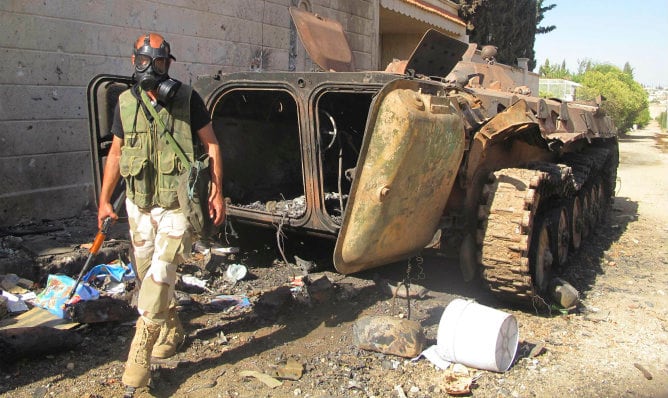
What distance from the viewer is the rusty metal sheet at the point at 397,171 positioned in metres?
3.73

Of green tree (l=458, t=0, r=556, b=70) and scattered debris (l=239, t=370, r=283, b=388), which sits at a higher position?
green tree (l=458, t=0, r=556, b=70)

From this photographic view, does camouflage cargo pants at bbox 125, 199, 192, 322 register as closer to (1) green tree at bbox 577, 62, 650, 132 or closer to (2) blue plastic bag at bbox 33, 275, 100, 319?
(2) blue plastic bag at bbox 33, 275, 100, 319

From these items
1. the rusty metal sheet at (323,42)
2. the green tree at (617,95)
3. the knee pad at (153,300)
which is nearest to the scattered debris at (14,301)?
the knee pad at (153,300)

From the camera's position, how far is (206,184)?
3438 millimetres

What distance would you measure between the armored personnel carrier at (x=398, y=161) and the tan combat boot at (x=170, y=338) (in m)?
1.01

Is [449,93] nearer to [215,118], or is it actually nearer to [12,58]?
[215,118]

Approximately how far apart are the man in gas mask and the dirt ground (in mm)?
439

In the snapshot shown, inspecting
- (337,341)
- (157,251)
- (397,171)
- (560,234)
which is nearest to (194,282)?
Result: (337,341)

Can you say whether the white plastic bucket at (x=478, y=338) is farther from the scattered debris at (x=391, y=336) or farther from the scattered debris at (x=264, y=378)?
the scattered debris at (x=264, y=378)

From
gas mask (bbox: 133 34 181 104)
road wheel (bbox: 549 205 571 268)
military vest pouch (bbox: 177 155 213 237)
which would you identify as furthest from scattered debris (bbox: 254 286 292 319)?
road wheel (bbox: 549 205 571 268)

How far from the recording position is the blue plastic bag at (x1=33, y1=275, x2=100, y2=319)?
14.1 feet

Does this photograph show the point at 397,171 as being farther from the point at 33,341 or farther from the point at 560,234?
the point at 560,234

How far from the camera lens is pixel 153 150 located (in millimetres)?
3545

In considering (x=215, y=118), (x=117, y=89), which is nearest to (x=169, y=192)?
(x=117, y=89)
